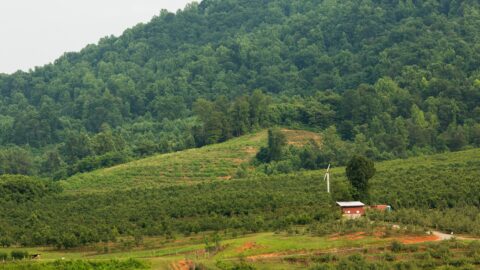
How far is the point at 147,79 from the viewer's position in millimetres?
172125

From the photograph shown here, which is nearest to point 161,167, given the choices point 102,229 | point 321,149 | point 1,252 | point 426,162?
point 321,149

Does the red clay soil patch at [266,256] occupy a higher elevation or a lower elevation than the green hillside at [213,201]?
lower

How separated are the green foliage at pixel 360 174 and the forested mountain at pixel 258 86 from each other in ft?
94.5

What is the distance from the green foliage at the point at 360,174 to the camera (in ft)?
228

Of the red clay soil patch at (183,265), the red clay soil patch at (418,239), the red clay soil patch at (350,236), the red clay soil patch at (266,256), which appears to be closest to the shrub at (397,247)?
the red clay soil patch at (418,239)

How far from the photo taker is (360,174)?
69.6m

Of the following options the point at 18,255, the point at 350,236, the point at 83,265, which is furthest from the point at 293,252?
the point at 18,255

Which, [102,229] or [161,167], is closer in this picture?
[102,229]

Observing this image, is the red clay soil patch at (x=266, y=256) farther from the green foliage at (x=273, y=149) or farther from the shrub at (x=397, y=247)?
the green foliage at (x=273, y=149)

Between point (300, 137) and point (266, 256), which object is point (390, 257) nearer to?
point (266, 256)

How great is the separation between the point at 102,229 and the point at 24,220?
30.5 feet

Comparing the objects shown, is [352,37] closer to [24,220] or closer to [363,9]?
[363,9]

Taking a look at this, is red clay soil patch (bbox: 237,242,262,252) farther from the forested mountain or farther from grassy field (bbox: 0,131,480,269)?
the forested mountain

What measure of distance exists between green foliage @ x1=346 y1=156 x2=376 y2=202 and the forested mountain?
94.5 ft
